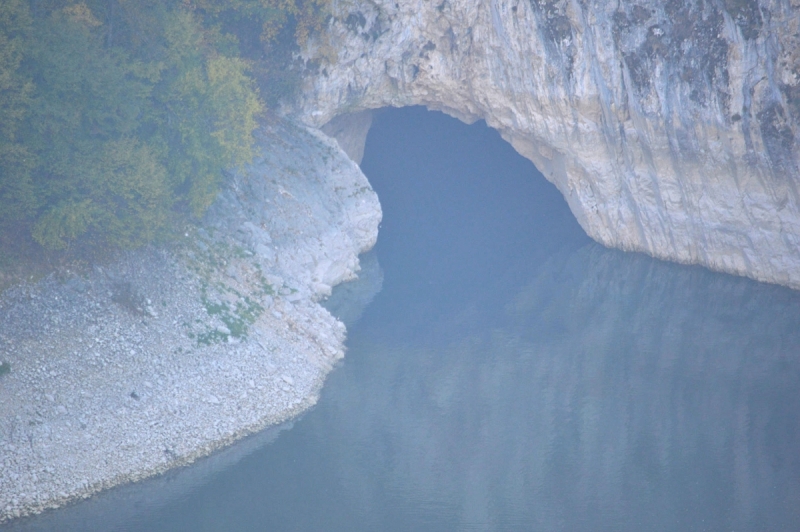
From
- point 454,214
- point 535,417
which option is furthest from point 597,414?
point 454,214

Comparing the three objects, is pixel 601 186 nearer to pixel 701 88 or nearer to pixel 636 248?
pixel 636 248

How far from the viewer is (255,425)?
23266 mm

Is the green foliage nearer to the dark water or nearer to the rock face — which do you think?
the rock face

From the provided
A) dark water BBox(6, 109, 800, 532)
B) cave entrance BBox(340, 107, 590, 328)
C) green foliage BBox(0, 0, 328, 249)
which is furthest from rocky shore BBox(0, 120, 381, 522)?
cave entrance BBox(340, 107, 590, 328)

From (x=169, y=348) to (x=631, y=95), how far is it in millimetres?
22403

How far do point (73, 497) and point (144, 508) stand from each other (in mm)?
1870

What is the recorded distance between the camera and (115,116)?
24.8m

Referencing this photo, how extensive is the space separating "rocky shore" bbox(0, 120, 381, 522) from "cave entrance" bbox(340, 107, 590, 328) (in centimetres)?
615

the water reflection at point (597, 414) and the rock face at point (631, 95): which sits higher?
the rock face at point (631, 95)

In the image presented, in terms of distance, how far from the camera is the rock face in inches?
1175

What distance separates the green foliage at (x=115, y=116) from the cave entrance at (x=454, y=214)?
1119cm

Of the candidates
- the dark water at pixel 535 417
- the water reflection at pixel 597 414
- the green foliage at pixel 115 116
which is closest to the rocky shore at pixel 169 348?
the dark water at pixel 535 417

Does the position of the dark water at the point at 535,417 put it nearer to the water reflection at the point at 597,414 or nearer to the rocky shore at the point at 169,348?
the water reflection at the point at 597,414

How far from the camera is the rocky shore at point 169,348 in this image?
66.0ft
